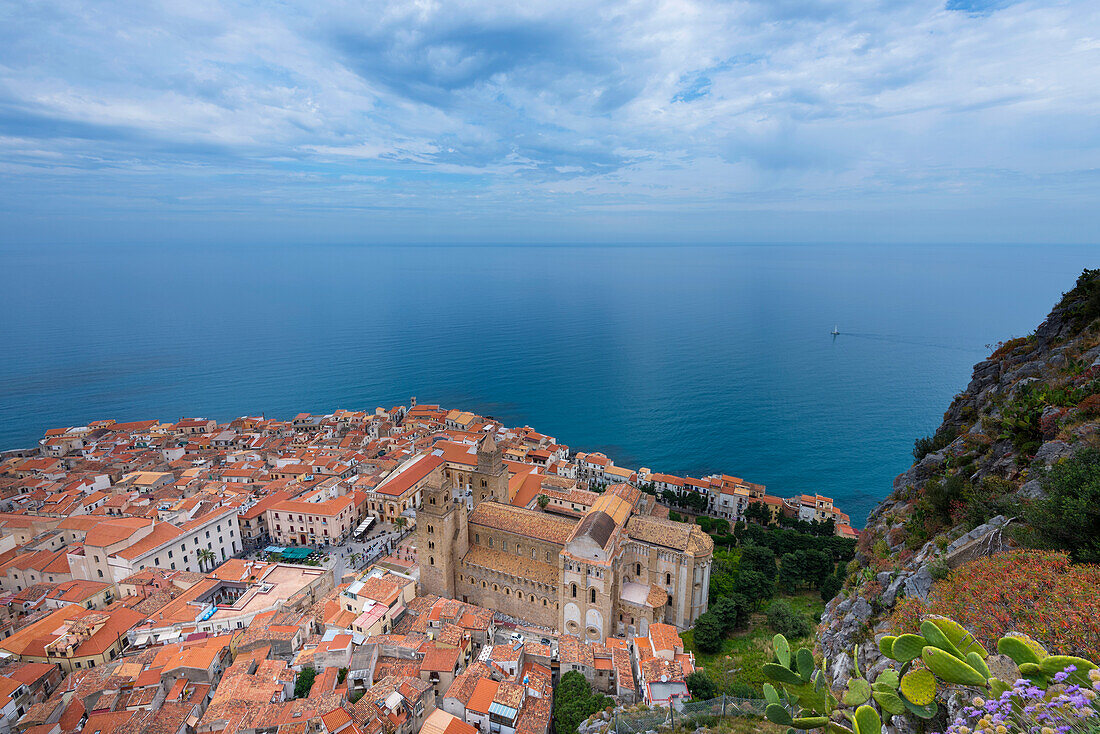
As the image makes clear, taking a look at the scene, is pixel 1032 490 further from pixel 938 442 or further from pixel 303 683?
pixel 303 683

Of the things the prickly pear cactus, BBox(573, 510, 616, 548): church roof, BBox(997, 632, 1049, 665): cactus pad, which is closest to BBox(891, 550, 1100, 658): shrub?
the prickly pear cactus

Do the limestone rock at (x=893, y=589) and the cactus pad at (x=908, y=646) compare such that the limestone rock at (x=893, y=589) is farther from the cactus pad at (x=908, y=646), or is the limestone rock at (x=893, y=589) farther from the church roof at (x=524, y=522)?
the church roof at (x=524, y=522)

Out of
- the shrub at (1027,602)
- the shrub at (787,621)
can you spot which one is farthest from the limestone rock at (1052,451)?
the shrub at (787,621)

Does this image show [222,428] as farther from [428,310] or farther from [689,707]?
[428,310]

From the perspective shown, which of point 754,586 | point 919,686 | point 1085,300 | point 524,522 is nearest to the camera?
point 919,686

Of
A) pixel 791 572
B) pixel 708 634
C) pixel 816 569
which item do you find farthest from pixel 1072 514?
pixel 816 569
